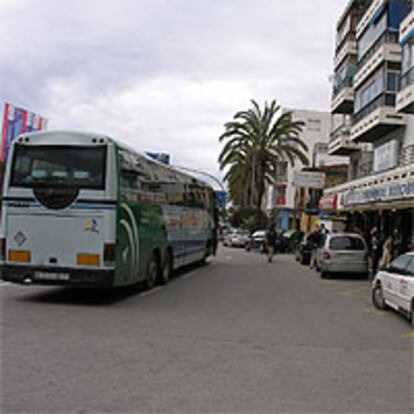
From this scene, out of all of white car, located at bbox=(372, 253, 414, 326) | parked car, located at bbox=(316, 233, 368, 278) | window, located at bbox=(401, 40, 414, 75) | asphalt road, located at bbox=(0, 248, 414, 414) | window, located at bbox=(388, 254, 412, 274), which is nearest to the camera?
asphalt road, located at bbox=(0, 248, 414, 414)

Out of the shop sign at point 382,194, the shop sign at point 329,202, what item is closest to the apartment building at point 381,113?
the shop sign at point 382,194

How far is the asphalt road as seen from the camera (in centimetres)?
504

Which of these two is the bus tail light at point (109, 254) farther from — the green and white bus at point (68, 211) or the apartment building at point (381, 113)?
the apartment building at point (381, 113)

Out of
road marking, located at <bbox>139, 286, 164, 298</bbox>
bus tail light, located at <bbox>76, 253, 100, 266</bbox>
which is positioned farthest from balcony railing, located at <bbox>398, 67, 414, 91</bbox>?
bus tail light, located at <bbox>76, 253, 100, 266</bbox>

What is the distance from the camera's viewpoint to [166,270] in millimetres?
14750

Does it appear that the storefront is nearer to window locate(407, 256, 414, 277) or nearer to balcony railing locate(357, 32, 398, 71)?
balcony railing locate(357, 32, 398, 71)

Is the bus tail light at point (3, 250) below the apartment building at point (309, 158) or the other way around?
below

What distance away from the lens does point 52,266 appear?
10547mm

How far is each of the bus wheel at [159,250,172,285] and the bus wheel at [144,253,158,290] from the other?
38 cm

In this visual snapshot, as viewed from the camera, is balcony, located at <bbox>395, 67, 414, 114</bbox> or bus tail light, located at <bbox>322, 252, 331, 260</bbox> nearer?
bus tail light, located at <bbox>322, 252, 331, 260</bbox>

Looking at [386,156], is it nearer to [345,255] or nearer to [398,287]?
[345,255]

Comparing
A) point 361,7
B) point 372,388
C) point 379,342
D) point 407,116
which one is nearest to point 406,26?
point 407,116

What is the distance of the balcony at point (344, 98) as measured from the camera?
1271 inches

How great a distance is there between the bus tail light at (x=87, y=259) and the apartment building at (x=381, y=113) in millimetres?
13018
